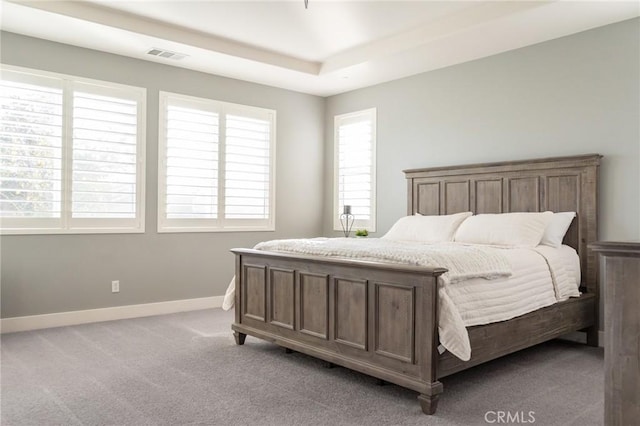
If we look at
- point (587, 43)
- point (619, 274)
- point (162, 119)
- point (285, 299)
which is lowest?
point (285, 299)

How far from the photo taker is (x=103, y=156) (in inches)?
193

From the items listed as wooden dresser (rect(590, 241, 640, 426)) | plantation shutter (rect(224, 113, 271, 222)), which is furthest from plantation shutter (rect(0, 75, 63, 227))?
wooden dresser (rect(590, 241, 640, 426))

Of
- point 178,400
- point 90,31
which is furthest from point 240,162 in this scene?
point 178,400

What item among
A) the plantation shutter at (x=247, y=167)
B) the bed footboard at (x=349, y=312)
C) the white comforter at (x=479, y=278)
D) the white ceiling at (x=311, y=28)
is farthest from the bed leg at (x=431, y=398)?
the plantation shutter at (x=247, y=167)

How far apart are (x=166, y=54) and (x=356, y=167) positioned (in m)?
2.60

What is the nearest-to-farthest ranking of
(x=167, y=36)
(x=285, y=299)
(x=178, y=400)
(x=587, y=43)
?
(x=178, y=400)
(x=285, y=299)
(x=587, y=43)
(x=167, y=36)

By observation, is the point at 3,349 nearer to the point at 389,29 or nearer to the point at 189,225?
the point at 189,225

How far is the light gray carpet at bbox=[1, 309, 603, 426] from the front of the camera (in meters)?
2.60

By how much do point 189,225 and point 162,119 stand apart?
1175 millimetres

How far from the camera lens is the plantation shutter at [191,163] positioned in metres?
5.39

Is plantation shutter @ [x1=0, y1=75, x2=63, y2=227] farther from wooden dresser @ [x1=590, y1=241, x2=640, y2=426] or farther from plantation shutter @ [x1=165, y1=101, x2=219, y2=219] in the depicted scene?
wooden dresser @ [x1=590, y1=241, x2=640, y2=426]

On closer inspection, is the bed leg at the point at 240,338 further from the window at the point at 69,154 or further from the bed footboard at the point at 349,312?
the window at the point at 69,154

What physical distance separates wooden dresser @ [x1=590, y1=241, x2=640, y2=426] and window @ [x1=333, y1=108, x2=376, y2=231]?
176 inches

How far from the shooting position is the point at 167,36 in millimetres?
4605
